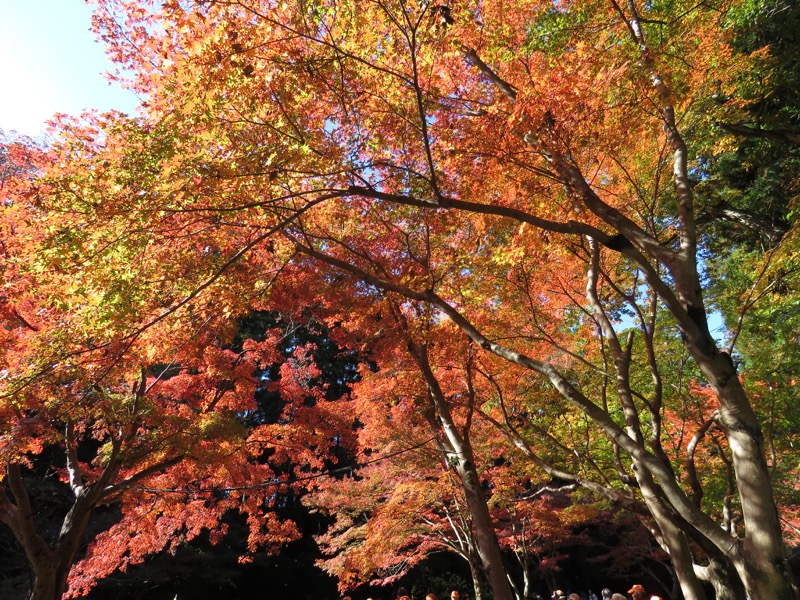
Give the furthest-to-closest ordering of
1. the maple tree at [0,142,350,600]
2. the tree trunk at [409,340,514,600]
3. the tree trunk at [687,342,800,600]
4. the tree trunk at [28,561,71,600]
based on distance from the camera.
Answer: the tree trunk at [28,561,71,600], the tree trunk at [409,340,514,600], the maple tree at [0,142,350,600], the tree trunk at [687,342,800,600]

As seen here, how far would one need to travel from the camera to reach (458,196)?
5668 mm

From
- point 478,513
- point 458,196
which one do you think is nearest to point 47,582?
point 478,513

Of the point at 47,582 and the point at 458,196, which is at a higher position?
the point at 458,196

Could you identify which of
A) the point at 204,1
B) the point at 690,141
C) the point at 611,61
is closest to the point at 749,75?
the point at 690,141

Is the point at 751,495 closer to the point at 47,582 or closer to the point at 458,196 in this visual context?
the point at 458,196

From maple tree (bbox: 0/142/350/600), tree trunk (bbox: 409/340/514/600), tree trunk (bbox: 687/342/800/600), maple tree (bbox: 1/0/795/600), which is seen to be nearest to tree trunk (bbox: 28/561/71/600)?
maple tree (bbox: 0/142/350/600)

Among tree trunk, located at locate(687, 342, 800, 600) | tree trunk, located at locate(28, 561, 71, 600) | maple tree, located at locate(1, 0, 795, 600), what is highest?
maple tree, located at locate(1, 0, 795, 600)

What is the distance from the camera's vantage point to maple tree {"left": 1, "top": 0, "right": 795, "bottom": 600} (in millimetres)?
3650

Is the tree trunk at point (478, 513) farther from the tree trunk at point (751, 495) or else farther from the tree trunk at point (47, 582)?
the tree trunk at point (47, 582)

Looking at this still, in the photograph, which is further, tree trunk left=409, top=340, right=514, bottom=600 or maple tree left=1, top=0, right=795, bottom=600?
tree trunk left=409, top=340, right=514, bottom=600

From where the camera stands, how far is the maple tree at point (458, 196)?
3.65 m

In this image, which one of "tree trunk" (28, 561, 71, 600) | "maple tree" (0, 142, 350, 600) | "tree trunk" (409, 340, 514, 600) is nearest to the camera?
"maple tree" (0, 142, 350, 600)

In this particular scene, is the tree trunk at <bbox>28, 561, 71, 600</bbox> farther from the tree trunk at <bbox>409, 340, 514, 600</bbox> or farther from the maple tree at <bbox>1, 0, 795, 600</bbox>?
the tree trunk at <bbox>409, 340, 514, 600</bbox>

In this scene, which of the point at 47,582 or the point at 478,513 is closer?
the point at 478,513
